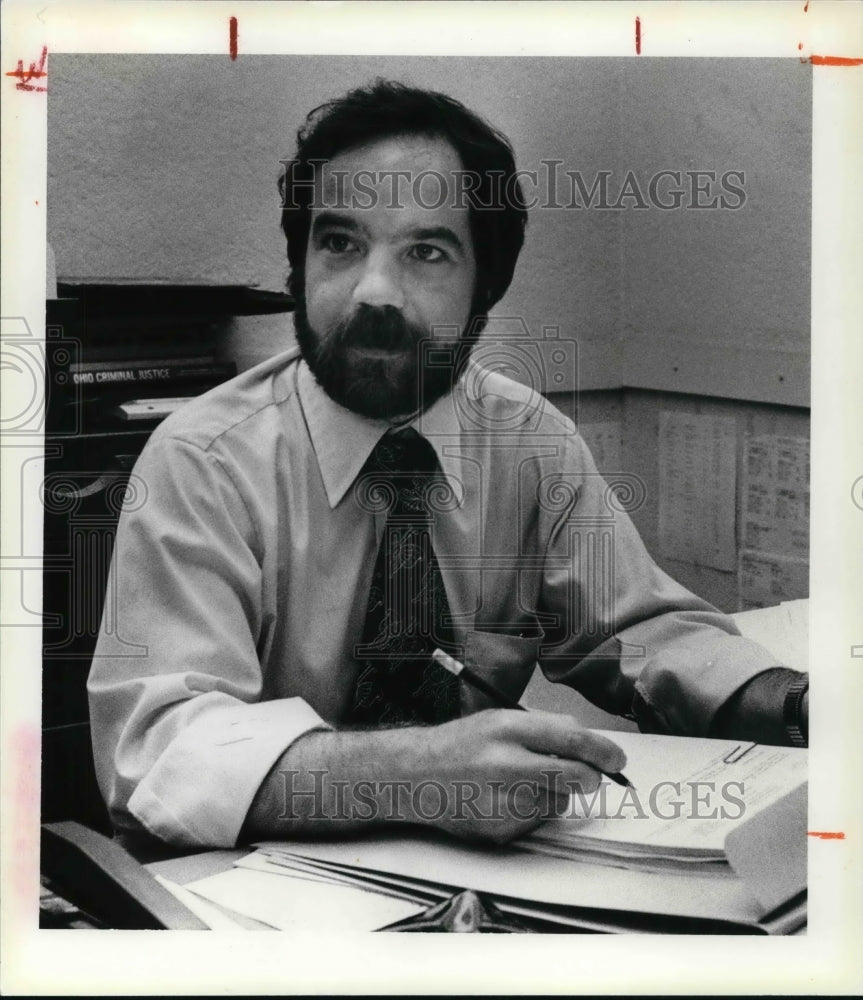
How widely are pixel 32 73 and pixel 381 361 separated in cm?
61

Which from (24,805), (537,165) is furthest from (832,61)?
(24,805)

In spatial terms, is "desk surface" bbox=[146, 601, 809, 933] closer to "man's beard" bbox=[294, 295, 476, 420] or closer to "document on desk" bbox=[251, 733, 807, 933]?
"document on desk" bbox=[251, 733, 807, 933]

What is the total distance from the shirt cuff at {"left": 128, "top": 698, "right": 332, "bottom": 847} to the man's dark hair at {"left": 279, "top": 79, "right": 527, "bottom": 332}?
0.59m

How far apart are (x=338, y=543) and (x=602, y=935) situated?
2.09ft

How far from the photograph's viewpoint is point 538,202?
5.59 feet

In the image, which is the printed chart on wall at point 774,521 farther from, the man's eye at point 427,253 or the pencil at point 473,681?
the man's eye at point 427,253

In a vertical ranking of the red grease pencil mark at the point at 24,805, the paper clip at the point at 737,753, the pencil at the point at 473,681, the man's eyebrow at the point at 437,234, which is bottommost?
the red grease pencil mark at the point at 24,805

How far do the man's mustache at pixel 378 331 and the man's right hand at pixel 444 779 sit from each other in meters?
0.52

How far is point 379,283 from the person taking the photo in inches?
66.2

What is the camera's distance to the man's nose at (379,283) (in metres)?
1.68

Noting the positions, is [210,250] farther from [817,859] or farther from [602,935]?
[817,859]

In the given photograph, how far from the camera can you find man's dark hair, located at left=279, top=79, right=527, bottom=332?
66.4 inches

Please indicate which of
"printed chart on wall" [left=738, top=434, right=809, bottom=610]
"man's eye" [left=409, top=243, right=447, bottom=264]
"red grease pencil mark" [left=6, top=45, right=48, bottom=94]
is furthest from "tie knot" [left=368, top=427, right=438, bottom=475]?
"red grease pencil mark" [left=6, top=45, right=48, bottom=94]

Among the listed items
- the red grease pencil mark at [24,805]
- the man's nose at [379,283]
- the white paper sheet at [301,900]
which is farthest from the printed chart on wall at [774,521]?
the red grease pencil mark at [24,805]
